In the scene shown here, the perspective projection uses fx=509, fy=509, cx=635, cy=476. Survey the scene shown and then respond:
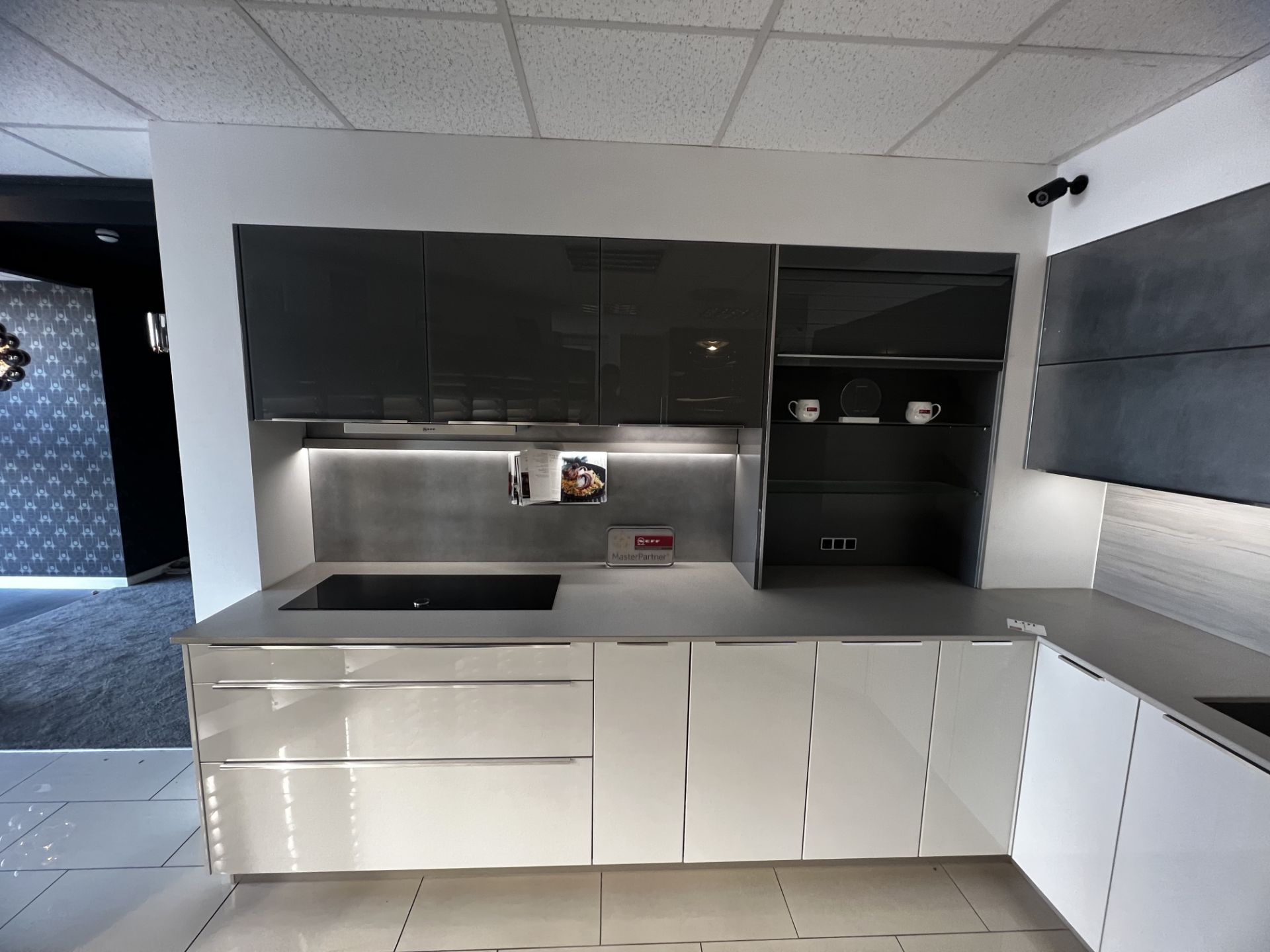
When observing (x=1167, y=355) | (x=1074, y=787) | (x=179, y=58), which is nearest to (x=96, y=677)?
(x=179, y=58)

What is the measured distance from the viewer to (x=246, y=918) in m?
1.67

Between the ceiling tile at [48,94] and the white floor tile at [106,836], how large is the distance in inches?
101

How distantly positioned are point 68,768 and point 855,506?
3.81 meters

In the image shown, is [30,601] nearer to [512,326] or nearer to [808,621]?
[512,326]

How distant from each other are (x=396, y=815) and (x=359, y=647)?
23.9 inches

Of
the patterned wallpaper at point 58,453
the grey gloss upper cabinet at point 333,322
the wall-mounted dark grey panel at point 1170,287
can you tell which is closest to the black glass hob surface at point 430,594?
the grey gloss upper cabinet at point 333,322

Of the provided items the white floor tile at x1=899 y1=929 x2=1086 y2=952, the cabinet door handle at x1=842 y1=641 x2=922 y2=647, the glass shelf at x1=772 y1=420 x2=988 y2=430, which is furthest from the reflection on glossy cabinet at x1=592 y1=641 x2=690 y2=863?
the glass shelf at x1=772 y1=420 x2=988 y2=430

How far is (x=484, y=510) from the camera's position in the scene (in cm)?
230

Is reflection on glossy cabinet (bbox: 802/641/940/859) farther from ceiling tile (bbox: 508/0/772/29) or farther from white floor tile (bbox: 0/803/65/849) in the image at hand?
white floor tile (bbox: 0/803/65/849)

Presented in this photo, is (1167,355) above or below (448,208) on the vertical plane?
below

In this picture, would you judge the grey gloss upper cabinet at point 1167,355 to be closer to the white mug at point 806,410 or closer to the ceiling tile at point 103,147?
the white mug at point 806,410

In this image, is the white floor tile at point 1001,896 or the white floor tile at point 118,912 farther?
the white floor tile at point 1001,896

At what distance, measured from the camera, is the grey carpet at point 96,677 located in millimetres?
2557

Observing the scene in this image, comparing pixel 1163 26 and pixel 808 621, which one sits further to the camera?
pixel 808 621
